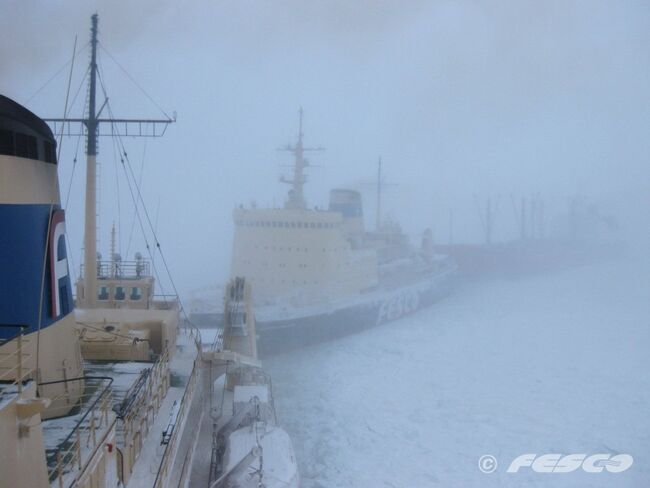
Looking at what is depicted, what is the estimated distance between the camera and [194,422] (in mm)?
4617

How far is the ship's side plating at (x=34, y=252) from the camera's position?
2.27 metres

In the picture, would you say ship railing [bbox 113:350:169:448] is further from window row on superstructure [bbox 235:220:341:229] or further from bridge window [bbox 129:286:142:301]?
window row on superstructure [bbox 235:220:341:229]

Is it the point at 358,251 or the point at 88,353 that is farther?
the point at 358,251

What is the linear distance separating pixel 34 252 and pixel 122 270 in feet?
13.5

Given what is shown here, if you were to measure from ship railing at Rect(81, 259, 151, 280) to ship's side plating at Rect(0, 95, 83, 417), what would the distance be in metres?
3.54

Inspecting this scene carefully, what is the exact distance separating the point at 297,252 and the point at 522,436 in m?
6.56

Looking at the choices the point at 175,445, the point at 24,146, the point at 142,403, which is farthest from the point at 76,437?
the point at 24,146

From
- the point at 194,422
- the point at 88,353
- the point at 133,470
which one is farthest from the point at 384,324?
the point at 133,470

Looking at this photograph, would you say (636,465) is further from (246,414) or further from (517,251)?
(517,251)

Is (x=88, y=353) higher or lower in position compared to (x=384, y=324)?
higher

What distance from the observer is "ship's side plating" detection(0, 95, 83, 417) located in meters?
2.27

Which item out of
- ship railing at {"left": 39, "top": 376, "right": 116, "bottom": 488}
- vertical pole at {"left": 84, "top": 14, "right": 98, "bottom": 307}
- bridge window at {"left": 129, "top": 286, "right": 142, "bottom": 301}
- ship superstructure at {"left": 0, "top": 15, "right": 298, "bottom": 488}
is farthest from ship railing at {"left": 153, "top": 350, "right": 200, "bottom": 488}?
bridge window at {"left": 129, "top": 286, "right": 142, "bottom": 301}

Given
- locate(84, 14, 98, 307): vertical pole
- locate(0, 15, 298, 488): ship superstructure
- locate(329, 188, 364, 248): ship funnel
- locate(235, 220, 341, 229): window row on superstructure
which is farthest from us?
locate(329, 188, 364, 248): ship funnel

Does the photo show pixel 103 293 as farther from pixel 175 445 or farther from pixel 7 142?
pixel 7 142
